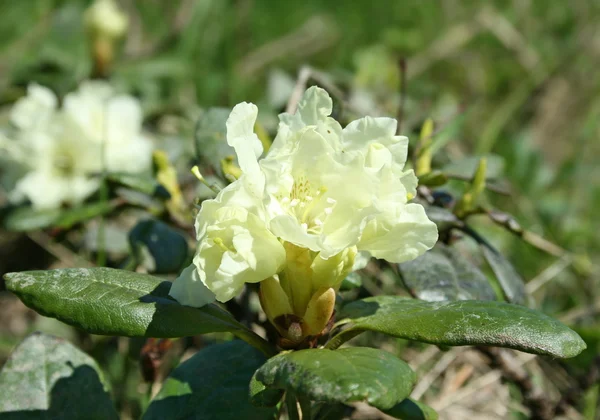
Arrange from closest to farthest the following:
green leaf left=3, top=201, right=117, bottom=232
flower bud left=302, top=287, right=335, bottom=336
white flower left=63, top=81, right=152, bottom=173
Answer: flower bud left=302, top=287, right=335, bottom=336 < green leaf left=3, top=201, right=117, bottom=232 < white flower left=63, top=81, right=152, bottom=173

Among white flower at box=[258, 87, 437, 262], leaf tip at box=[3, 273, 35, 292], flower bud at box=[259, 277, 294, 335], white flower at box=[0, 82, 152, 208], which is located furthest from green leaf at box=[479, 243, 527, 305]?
white flower at box=[0, 82, 152, 208]

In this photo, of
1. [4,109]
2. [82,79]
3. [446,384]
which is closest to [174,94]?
[82,79]

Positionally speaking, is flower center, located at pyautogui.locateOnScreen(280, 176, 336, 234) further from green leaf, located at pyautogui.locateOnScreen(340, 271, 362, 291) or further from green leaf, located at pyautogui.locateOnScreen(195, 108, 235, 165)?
green leaf, located at pyautogui.locateOnScreen(195, 108, 235, 165)

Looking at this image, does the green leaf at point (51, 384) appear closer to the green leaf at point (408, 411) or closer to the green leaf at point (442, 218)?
the green leaf at point (408, 411)

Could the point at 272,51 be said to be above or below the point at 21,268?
above

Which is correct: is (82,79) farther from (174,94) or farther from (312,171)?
(312,171)

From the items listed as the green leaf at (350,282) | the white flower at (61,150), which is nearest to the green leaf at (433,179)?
the green leaf at (350,282)
